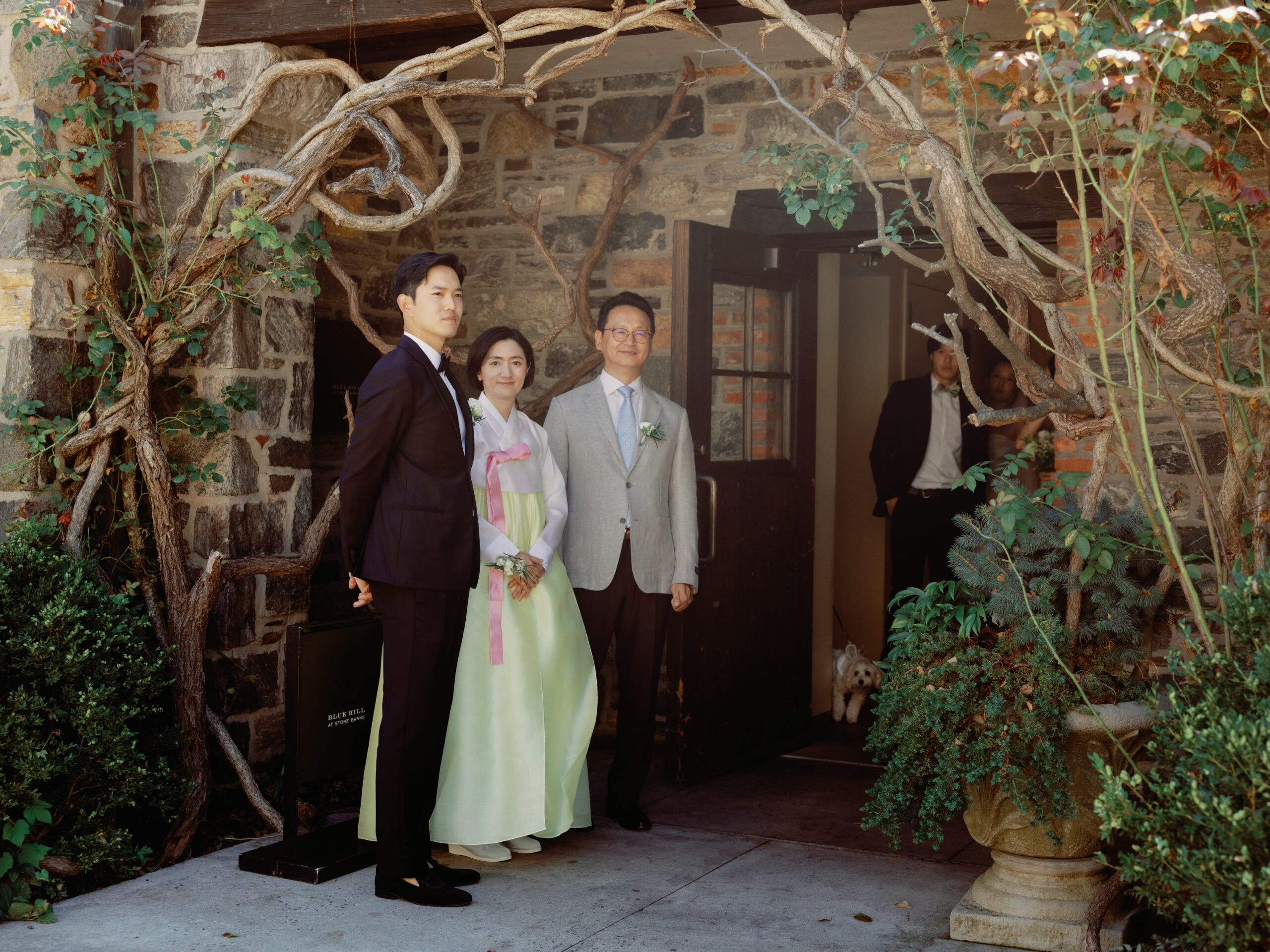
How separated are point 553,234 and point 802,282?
1233mm

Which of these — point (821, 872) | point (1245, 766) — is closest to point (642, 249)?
point (821, 872)

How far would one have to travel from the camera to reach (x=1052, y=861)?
3299 millimetres

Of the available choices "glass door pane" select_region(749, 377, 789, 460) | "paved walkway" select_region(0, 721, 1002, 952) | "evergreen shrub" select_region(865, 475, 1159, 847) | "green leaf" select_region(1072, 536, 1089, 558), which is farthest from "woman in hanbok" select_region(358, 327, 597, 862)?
"green leaf" select_region(1072, 536, 1089, 558)

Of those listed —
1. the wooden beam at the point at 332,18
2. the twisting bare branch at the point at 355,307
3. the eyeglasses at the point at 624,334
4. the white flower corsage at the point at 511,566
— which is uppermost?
the wooden beam at the point at 332,18

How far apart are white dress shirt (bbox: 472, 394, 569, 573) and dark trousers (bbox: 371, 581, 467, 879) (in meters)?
0.35

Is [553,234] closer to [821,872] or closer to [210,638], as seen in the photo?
[210,638]

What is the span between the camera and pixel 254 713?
448 cm

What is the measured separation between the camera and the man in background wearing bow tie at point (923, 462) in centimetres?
599

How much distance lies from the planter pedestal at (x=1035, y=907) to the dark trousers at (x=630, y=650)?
131 centimetres

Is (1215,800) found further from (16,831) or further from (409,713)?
(16,831)

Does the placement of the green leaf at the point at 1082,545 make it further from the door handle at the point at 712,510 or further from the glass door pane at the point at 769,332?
the glass door pane at the point at 769,332

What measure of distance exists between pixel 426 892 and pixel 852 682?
A: 3.21 metres

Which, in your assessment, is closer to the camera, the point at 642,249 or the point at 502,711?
the point at 502,711

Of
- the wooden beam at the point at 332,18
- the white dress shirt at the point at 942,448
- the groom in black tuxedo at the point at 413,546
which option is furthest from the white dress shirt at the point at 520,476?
the white dress shirt at the point at 942,448
